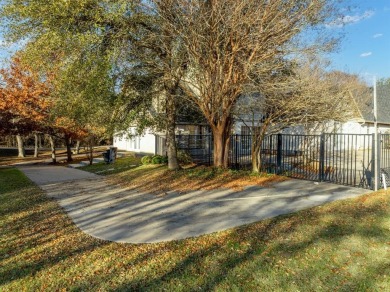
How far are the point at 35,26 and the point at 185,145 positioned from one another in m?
8.89

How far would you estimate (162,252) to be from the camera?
422 centimetres

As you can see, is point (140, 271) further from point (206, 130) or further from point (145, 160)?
point (206, 130)

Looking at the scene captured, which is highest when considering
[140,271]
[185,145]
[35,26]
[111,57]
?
[35,26]

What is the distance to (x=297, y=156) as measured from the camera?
13.0 metres

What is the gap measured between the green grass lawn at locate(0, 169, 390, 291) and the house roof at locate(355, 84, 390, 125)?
20091 mm

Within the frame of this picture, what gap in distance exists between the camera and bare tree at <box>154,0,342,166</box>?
905 centimetres

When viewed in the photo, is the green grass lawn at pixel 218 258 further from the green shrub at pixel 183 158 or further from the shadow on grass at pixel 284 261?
the green shrub at pixel 183 158

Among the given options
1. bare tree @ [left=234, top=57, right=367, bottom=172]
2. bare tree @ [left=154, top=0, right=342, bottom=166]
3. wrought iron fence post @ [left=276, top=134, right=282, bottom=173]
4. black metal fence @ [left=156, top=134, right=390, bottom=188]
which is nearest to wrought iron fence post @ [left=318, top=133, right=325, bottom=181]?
black metal fence @ [left=156, top=134, right=390, bottom=188]

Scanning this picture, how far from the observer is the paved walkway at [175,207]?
209 inches

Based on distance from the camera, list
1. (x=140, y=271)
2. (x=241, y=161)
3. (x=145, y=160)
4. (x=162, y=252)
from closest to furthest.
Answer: (x=140, y=271), (x=162, y=252), (x=241, y=161), (x=145, y=160)

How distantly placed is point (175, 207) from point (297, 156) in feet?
25.8

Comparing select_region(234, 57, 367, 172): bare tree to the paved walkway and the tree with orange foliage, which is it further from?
the tree with orange foliage

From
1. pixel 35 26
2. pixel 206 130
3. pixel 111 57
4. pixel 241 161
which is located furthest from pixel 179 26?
pixel 206 130

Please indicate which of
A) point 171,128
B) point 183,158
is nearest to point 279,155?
point 171,128
